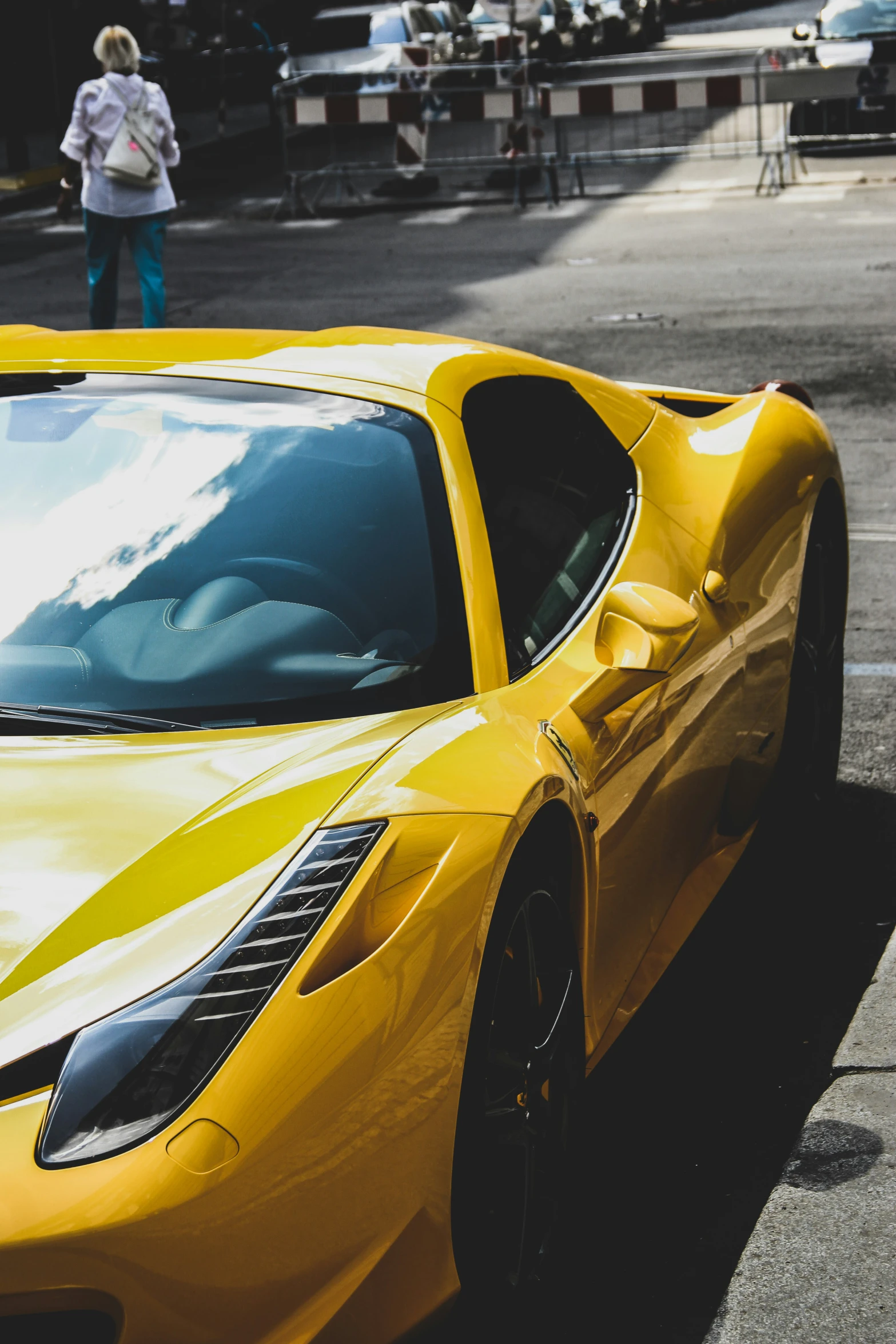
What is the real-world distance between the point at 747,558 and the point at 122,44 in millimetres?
8047

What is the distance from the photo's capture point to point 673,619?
303cm

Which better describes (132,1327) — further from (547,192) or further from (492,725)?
(547,192)

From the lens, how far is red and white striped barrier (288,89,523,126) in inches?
741

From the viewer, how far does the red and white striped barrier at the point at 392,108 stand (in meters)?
18.8

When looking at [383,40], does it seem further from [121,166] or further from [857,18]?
[121,166]

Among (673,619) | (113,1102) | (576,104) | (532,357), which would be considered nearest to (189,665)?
(673,619)

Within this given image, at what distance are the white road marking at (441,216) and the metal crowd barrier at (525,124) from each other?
58 cm

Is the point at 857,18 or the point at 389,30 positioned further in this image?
the point at 389,30

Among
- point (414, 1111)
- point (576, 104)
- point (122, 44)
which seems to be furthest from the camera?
point (576, 104)

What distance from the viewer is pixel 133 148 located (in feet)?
35.6

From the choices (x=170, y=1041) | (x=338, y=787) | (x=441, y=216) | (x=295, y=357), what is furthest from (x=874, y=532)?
(x=441, y=216)

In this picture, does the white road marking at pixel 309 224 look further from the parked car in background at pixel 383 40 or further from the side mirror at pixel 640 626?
the side mirror at pixel 640 626

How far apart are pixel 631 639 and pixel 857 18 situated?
65.6ft

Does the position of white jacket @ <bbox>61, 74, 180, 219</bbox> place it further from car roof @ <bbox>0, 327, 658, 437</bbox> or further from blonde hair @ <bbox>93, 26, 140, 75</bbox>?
car roof @ <bbox>0, 327, 658, 437</bbox>
